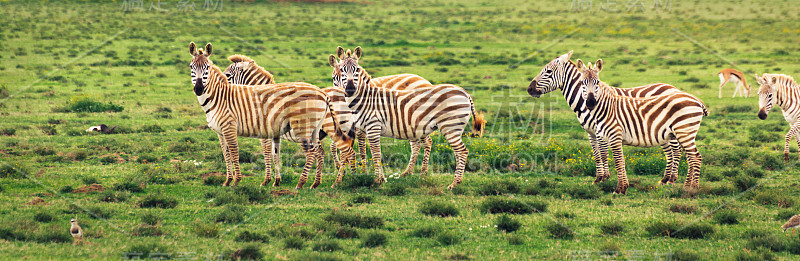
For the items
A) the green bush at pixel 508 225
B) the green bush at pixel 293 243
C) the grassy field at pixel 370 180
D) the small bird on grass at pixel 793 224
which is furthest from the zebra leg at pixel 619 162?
the green bush at pixel 293 243

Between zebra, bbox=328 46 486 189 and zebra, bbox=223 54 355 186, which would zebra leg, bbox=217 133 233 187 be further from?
zebra, bbox=328 46 486 189

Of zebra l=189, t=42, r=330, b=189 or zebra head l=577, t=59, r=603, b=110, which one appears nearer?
zebra head l=577, t=59, r=603, b=110

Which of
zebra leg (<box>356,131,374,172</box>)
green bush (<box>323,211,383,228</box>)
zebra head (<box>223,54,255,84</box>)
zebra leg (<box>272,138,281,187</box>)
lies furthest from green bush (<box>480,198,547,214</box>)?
zebra head (<box>223,54,255,84</box>)

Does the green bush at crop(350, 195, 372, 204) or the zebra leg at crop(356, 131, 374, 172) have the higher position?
the zebra leg at crop(356, 131, 374, 172)

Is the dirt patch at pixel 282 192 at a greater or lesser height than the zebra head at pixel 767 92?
lesser

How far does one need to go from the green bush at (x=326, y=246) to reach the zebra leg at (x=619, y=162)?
6.64 meters

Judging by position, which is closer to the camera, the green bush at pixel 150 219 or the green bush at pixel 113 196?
the green bush at pixel 150 219

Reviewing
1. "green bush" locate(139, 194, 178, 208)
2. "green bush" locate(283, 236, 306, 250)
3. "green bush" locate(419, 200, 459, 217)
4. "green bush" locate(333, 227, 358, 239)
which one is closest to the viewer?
"green bush" locate(283, 236, 306, 250)

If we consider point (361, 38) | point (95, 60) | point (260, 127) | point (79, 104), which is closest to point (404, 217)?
point (260, 127)

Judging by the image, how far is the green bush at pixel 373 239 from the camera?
980 cm

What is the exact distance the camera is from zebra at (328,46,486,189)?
13766mm

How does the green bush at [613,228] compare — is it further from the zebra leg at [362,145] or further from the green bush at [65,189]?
the green bush at [65,189]

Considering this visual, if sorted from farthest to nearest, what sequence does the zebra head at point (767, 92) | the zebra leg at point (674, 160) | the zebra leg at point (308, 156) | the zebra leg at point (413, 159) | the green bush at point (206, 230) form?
1. the zebra head at point (767, 92)
2. the zebra leg at point (413, 159)
3. the zebra leg at point (674, 160)
4. the zebra leg at point (308, 156)
5. the green bush at point (206, 230)

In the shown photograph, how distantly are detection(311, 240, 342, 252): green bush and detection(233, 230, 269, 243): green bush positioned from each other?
2.86ft
